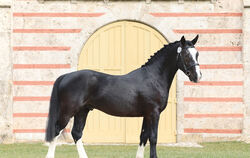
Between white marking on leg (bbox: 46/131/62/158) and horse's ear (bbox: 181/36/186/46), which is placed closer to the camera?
horse's ear (bbox: 181/36/186/46)

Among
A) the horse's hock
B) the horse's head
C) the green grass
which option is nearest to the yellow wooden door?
the horse's hock

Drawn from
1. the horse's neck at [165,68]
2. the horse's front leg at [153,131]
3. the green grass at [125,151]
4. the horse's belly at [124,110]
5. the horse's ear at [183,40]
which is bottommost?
the green grass at [125,151]

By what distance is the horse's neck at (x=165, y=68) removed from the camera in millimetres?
8836

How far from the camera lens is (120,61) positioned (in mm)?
14188

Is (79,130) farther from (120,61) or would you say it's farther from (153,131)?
(120,61)

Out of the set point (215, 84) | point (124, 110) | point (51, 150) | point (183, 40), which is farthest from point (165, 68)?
point (215, 84)

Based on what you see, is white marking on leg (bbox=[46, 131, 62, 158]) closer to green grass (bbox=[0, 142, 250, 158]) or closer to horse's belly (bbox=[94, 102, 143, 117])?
horse's belly (bbox=[94, 102, 143, 117])

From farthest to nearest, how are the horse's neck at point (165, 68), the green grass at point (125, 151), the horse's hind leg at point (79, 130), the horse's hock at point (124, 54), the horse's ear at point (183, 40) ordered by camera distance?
1. the horse's hock at point (124, 54)
2. the green grass at point (125, 151)
3. the horse's hind leg at point (79, 130)
4. the horse's neck at point (165, 68)
5. the horse's ear at point (183, 40)

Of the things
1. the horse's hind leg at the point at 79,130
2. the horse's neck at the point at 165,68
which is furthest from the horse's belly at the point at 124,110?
the horse's neck at the point at 165,68

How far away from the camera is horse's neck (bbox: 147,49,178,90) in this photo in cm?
884

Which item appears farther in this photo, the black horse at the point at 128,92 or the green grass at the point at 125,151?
the green grass at the point at 125,151

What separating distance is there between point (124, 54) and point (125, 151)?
329cm

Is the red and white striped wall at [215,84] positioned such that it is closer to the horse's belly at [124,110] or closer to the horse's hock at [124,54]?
A: the horse's hock at [124,54]

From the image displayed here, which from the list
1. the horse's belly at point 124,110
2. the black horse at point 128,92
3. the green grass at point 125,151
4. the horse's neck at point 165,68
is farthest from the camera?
the green grass at point 125,151
